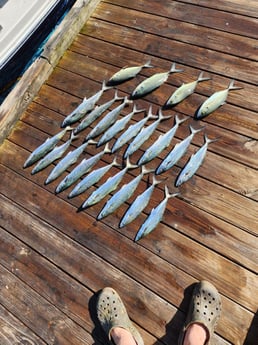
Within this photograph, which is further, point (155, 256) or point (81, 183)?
point (81, 183)

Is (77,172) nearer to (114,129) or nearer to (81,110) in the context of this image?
(114,129)

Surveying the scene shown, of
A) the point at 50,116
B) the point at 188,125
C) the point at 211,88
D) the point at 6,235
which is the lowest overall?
the point at 6,235

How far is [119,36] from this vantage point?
15.4ft

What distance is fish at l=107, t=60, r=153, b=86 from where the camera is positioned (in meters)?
4.23

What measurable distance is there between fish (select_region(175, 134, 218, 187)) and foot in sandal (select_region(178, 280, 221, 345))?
104cm

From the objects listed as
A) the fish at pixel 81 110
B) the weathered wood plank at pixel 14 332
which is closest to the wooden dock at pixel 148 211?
the weathered wood plank at pixel 14 332

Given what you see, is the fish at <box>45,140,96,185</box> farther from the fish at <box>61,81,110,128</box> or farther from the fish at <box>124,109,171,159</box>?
the fish at <box>124,109,171,159</box>

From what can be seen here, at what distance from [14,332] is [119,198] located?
1619 mm

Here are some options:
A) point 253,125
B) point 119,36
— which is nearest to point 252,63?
point 253,125

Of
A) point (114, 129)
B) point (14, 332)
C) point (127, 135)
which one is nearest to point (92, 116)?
point (114, 129)

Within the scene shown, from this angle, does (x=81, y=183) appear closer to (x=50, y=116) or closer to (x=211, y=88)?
(x=50, y=116)

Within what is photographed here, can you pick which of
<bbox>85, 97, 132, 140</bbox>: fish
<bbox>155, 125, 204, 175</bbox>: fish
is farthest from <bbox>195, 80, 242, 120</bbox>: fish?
<bbox>85, 97, 132, 140</bbox>: fish

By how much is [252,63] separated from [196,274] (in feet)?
8.39

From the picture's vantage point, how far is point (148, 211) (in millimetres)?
3416
